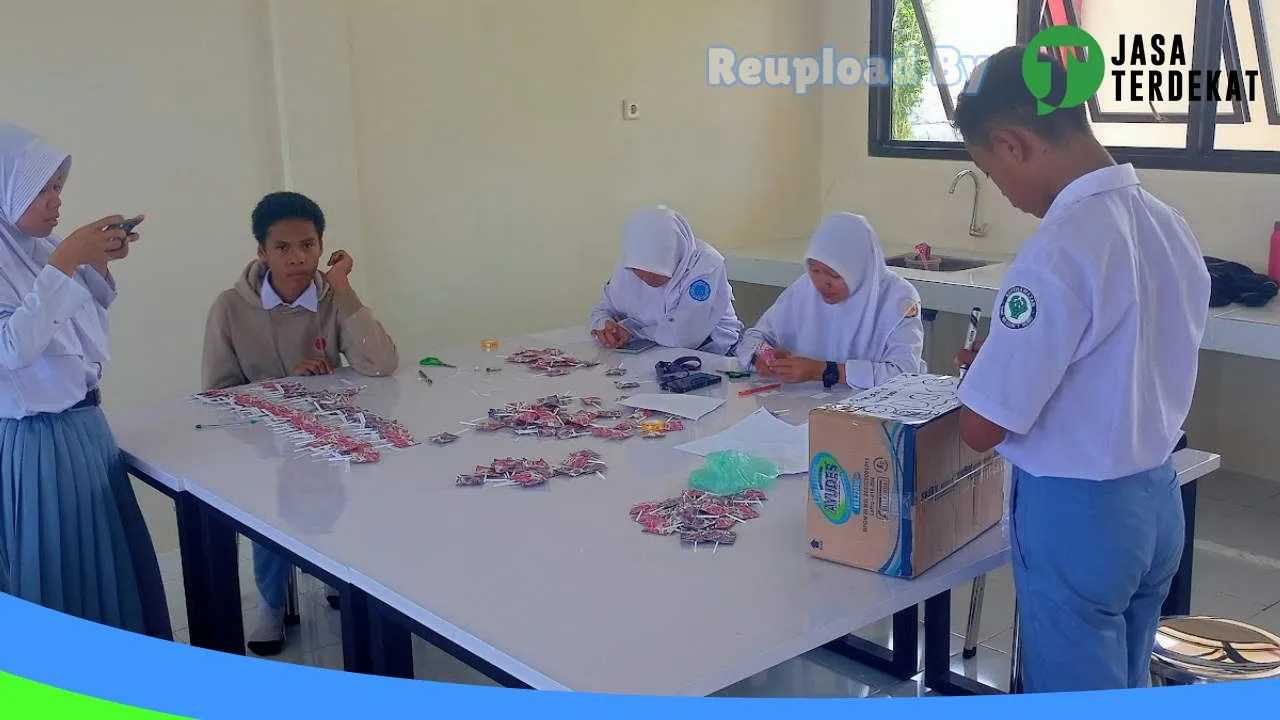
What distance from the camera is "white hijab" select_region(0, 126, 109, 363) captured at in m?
2.27

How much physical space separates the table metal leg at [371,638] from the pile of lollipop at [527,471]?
0.39 m

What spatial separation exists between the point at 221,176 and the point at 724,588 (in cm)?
278

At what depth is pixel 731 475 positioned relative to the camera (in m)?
2.10

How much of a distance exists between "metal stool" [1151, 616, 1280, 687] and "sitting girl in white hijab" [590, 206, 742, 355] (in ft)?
5.78

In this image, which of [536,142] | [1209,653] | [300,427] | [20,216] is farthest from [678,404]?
[536,142]

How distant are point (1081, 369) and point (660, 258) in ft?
6.91

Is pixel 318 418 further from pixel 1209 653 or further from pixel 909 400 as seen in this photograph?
pixel 1209 653

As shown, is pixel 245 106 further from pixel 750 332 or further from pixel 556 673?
pixel 556 673

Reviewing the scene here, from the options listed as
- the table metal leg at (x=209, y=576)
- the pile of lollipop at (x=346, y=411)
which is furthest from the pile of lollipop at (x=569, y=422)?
the table metal leg at (x=209, y=576)

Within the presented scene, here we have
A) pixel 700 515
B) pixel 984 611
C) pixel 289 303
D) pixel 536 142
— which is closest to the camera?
pixel 700 515

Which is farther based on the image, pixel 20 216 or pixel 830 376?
pixel 830 376

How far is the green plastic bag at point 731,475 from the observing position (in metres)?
2.08

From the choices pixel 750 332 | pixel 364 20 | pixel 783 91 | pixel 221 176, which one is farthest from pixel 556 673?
pixel 783 91

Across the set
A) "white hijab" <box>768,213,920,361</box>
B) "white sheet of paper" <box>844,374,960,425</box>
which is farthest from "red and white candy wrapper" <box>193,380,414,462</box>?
"white hijab" <box>768,213,920,361</box>
